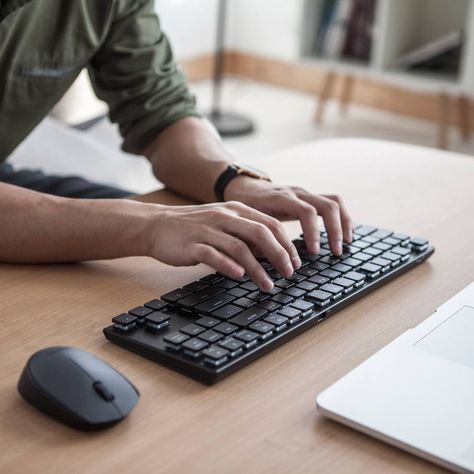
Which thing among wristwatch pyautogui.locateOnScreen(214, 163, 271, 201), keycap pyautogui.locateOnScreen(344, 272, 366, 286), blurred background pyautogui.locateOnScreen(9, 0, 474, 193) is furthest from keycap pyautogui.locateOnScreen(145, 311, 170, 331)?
blurred background pyautogui.locateOnScreen(9, 0, 474, 193)

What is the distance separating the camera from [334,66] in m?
4.13

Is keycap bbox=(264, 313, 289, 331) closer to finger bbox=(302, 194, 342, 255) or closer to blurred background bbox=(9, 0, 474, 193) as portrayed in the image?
finger bbox=(302, 194, 342, 255)

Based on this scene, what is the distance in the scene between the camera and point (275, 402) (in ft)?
2.41

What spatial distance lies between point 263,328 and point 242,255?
0.38ft

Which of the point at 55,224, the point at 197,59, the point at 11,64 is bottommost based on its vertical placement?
the point at 197,59

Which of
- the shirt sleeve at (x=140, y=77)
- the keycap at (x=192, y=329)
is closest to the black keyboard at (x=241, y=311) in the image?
the keycap at (x=192, y=329)

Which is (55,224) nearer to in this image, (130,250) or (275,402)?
(130,250)

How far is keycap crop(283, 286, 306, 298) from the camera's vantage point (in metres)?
0.89

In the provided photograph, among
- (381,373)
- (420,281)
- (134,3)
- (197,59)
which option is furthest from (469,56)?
(381,373)

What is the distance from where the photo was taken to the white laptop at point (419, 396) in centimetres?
67

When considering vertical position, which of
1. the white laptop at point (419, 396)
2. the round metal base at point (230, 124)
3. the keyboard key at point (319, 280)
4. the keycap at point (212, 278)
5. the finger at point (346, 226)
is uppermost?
the finger at point (346, 226)

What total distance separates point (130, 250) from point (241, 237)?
5.7 inches

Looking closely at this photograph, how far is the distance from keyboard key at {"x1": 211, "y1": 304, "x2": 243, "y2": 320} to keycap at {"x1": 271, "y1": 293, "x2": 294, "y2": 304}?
1.7 inches

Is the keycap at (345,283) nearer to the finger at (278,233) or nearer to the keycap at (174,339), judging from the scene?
the finger at (278,233)
